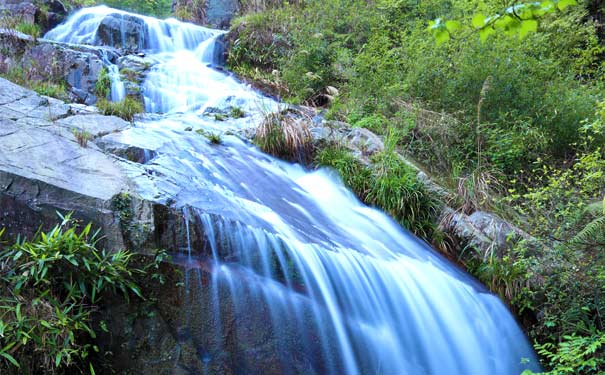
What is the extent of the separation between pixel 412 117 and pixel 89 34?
28.2ft

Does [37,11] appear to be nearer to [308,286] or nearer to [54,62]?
[54,62]

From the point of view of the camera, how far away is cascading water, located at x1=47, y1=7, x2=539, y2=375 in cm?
325

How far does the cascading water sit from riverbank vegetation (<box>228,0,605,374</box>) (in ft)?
1.71

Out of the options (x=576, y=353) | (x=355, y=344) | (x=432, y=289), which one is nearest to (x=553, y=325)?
(x=576, y=353)

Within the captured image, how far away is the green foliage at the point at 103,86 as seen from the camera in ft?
26.1

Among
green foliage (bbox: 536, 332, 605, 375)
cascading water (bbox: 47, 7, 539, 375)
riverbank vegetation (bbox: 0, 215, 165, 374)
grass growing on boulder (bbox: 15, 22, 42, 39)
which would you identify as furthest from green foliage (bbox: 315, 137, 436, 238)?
grass growing on boulder (bbox: 15, 22, 42, 39)

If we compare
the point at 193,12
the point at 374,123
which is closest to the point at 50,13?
the point at 193,12

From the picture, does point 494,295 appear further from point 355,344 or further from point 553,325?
point 355,344

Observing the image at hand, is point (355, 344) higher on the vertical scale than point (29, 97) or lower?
lower

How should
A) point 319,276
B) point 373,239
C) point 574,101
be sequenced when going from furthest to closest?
point 574,101 < point 373,239 < point 319,276

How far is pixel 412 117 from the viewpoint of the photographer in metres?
6.81

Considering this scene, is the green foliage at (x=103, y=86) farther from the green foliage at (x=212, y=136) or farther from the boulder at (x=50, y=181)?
the boulder at (x=50, y=181)

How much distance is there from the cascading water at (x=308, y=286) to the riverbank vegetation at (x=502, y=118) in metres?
0.52

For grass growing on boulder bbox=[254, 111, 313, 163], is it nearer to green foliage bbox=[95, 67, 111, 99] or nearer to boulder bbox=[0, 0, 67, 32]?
green foliage bbox=[95, 67, 111, 99]
